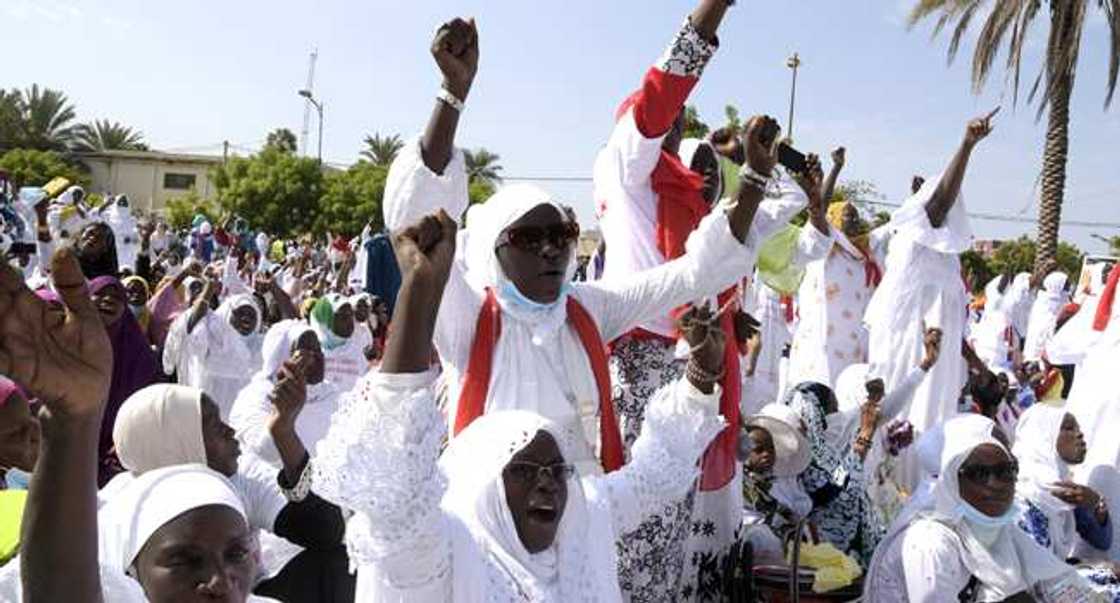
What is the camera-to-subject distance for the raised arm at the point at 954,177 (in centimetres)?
495

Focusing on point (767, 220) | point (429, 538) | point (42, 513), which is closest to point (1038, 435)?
point (767, 220)

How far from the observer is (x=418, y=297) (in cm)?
209

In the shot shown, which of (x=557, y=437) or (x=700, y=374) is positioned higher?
(x=700, y=374)

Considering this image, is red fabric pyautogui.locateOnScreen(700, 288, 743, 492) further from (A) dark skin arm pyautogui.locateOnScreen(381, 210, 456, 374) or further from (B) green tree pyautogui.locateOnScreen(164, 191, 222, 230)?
(B) green tree pyautogui.locateOnScreen(164, 191, 222, 230)

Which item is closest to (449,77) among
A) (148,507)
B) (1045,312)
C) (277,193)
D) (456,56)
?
(456,56)

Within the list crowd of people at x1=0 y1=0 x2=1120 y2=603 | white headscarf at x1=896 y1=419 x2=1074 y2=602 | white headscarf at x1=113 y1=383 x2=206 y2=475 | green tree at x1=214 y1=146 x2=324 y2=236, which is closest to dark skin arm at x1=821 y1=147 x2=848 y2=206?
crowd of people at x1=0 y1=0 x2=1120 y2=603

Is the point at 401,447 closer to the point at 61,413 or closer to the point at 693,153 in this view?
the point at 61,413

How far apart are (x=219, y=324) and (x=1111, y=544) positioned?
523 centimetres

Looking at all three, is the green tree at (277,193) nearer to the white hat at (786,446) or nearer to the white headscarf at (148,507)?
the white hat at (786,446)

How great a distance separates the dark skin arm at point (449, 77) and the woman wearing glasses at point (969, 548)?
83.0 inches

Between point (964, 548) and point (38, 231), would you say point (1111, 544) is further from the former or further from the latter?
point (38, 231)

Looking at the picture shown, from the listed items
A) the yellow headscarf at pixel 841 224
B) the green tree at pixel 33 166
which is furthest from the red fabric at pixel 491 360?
the green tree at pixel 33 166

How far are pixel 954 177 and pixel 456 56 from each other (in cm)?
350

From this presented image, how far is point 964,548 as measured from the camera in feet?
12.1
